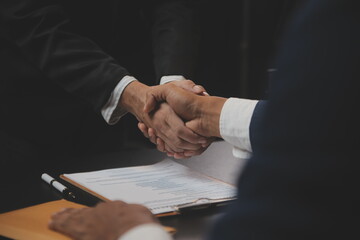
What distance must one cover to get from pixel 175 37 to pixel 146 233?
1.24 meters

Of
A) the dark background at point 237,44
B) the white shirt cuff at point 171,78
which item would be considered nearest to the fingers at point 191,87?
the white shirt cuff at point 171,78

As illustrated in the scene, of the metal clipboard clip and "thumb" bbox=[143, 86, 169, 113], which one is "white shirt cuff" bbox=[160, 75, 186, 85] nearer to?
"thumb" bbox=[143, 86, 169, 113]

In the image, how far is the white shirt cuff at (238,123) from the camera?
122cm

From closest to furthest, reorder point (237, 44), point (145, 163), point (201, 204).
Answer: point (201, 204) < point (145, 163) < point (237, 44)

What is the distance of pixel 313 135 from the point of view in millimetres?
458

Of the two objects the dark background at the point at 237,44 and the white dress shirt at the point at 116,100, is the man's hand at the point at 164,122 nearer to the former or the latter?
the white dress shirt at the point at 116,100

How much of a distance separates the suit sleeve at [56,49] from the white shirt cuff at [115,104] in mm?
19

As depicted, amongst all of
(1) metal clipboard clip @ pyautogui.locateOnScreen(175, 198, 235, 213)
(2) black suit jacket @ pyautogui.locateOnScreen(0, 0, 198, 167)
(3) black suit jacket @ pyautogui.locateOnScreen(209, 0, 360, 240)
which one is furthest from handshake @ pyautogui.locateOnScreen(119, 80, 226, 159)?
(3) black suit jacket @ pyautogui.locateOnScreen(209, 0, 360, 240)

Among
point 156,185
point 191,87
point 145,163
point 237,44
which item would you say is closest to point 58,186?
→ point 156,185

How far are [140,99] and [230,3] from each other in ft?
6.45

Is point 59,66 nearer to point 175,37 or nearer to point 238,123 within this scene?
point 175,37

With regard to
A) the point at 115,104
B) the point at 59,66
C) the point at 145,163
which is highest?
the point at 59,66

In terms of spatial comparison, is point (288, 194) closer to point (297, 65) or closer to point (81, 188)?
point (297, 65)

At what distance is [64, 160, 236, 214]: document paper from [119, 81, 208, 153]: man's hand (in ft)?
0.56
